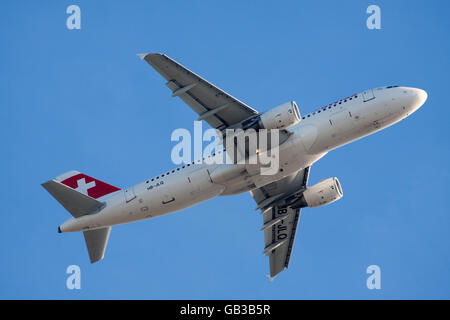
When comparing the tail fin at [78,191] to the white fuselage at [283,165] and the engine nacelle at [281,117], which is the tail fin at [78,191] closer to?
the white fuselage at [283,165]

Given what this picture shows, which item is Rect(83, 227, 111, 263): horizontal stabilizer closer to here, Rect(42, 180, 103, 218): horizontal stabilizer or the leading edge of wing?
Rect(42, 180, 103, 218): horizontal stabilizer

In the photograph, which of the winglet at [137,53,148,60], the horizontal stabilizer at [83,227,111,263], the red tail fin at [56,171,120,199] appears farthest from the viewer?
the horizontal stabilizer at [83,227,111,263]

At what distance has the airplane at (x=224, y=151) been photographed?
1818 inches

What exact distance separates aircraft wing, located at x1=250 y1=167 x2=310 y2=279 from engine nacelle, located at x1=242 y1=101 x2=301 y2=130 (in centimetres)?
952

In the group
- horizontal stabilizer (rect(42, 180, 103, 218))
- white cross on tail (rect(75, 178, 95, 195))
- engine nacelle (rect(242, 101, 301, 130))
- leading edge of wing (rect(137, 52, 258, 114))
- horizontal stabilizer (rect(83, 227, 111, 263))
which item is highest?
leading edge of wing (rect(137, 52, 258, 114))

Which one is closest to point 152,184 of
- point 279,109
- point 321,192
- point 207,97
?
point 207,97

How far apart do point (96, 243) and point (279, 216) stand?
17.1 m

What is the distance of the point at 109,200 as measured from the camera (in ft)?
164

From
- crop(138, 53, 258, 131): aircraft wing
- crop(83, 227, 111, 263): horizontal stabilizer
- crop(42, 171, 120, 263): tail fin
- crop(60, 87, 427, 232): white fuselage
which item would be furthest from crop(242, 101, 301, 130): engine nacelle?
crop(83, 227, 111, 263): horizontal stabilizer

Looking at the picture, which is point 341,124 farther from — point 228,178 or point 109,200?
point 109,200

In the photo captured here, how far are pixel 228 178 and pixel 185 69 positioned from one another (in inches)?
367

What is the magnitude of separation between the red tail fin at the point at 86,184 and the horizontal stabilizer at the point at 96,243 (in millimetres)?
3253

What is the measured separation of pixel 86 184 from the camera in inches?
2037

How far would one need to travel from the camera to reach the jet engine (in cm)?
5391
